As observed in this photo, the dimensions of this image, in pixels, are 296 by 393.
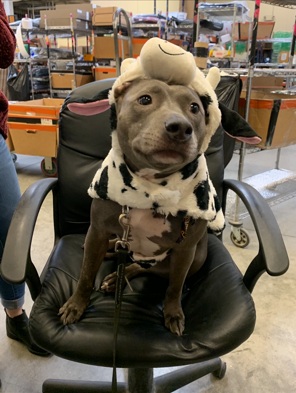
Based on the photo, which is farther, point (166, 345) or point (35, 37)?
point (35, 37)

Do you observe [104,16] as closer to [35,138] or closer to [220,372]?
[35,138]

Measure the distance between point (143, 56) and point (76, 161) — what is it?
585 mm

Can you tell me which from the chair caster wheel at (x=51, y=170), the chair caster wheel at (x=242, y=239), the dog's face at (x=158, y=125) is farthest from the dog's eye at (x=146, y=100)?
the chair caster wheel at (x=51, y=170)

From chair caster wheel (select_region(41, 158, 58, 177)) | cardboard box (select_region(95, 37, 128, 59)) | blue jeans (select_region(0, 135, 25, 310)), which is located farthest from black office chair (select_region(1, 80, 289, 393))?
cardboard box (select_region(95, 37, 128, 59))

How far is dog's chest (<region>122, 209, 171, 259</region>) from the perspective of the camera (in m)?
0.85

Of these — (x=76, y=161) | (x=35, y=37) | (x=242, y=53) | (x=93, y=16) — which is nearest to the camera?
(x=76, y=161)

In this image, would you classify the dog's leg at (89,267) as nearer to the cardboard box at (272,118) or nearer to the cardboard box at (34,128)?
the cardboard box at (272,118)

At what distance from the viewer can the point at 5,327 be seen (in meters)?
1.40

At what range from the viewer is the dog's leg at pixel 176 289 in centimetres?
88

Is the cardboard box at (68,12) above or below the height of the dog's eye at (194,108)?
above

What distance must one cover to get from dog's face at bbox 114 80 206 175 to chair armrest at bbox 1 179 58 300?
0.30 meters

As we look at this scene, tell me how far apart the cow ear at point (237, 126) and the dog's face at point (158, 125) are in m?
0.10

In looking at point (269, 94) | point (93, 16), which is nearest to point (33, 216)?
point (269, 94)

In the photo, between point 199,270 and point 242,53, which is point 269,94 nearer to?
point 199,270
